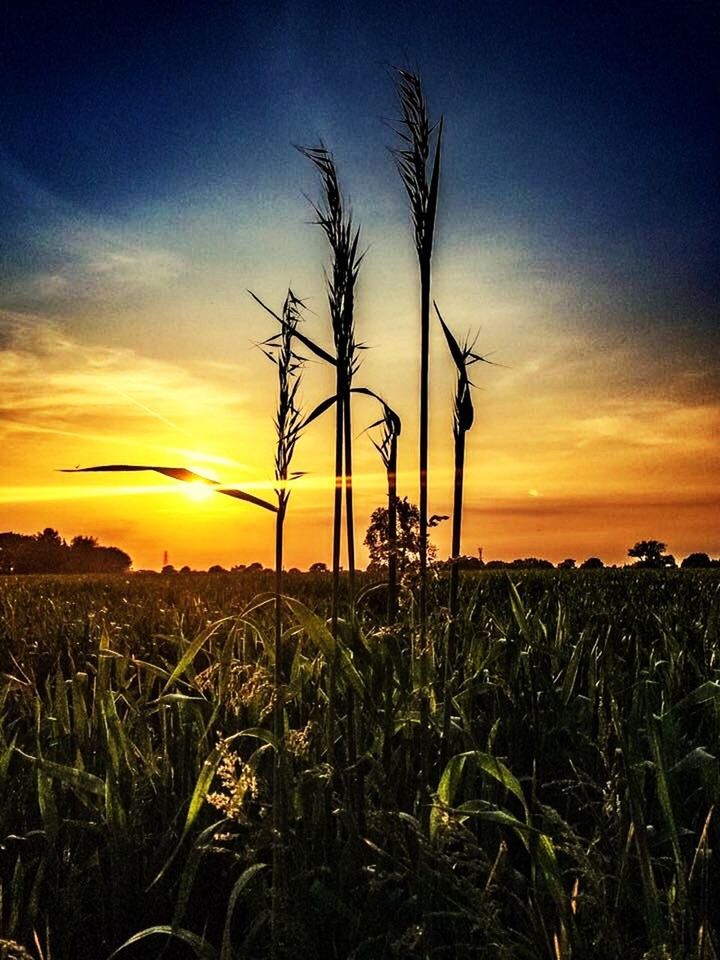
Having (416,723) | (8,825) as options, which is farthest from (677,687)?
(8,825)

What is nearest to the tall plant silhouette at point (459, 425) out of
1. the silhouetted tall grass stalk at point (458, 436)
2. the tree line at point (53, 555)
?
the silhouetted tall grass stalk at point (458, 436)

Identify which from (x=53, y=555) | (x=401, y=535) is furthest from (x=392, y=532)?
(x=53, y=555)

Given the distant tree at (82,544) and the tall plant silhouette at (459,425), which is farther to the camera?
the distant tree at (82,544)

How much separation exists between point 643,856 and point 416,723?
923 mm

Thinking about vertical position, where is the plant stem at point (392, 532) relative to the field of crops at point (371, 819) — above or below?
above

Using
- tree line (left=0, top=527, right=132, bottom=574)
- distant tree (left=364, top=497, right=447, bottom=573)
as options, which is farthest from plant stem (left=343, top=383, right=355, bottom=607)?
tree line (left=0, top=527, right=132, bottom=574)

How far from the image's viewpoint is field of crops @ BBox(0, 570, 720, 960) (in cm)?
162

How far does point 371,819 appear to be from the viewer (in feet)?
5.98

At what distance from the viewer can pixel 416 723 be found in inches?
96.5

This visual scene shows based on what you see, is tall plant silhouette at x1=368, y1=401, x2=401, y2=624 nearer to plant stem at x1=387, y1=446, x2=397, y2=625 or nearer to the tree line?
plant stem at x1=387, y1=446, x2=397, y2=625

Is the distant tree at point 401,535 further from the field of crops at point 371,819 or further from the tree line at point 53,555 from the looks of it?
the tree line at point 53,555

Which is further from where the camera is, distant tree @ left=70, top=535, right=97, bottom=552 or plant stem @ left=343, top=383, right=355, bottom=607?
distant tree @ left=70, top=535, right=97, bottom=552

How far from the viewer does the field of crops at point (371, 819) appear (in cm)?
A: 162

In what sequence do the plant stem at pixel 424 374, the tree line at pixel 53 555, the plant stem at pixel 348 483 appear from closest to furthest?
the plant stem at pixel 424 374 → the plant stem at pixel 348 483 → the tree line at pixel 53 555
